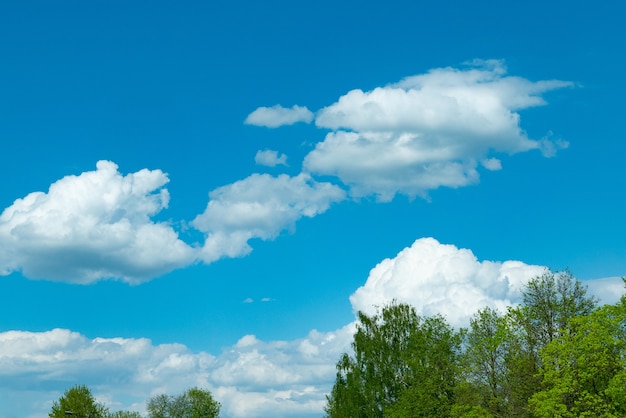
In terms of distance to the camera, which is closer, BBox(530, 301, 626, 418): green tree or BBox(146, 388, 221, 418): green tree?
BBox(530, 301, 626, 418): green tree

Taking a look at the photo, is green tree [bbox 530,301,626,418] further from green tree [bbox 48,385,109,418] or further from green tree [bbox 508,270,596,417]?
green tree [bbox 48,385,109,418]

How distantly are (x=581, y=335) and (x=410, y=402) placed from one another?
2308 centimetres

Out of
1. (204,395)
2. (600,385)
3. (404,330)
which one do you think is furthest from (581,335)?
(204,395)

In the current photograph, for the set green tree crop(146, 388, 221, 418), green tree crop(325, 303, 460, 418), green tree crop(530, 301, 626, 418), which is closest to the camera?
green tree crop(530, 301, 626, 418)

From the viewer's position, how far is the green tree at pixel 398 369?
251ft

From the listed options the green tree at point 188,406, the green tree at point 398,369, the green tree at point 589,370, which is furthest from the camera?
the green tree at point 188,406

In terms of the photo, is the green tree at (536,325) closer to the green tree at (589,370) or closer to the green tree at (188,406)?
the green tree at (589,370)

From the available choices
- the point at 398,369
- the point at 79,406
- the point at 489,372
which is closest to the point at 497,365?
the point at 489,372

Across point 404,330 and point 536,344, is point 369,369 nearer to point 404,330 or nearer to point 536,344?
point 404,330

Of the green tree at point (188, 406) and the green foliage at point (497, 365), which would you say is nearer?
the green foliage at point (497, 365)

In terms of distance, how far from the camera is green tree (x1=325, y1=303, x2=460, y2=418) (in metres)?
76.4

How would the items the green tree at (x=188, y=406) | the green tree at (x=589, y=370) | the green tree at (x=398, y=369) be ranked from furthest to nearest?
the green tree at (x=188, y=406)
the green tree at (x=398, y=369)
the green tree at (x=589, y=370)

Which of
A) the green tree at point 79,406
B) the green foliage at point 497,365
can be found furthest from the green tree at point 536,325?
the green tree at point 79,406

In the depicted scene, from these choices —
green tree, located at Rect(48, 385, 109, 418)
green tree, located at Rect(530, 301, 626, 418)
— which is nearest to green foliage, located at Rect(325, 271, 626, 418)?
green tree, located at Rect(530, 301, 626, 418)
